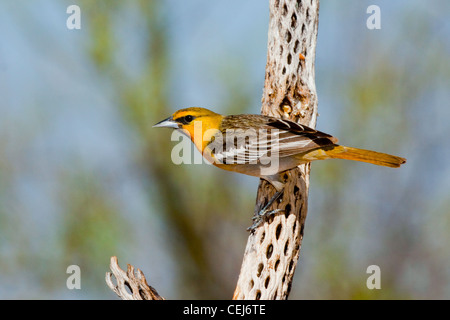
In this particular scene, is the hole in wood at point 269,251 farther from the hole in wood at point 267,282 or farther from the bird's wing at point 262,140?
the bird's wing at point 262,140

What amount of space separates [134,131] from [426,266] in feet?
13.9

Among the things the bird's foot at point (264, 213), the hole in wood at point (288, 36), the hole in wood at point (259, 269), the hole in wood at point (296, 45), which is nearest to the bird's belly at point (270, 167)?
the bird's foot at point (264, 213)

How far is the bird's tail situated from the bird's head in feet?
3.98

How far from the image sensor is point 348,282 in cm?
689

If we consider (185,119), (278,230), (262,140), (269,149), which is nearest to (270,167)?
(269,149)

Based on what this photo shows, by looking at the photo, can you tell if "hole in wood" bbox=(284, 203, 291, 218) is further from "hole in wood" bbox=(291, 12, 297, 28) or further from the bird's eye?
"hole in wood" bbox=(291, 12, 297, 28)

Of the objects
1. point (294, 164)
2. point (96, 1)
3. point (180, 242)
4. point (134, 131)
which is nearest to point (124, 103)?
point (134, 131)

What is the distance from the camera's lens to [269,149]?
4.73 metres

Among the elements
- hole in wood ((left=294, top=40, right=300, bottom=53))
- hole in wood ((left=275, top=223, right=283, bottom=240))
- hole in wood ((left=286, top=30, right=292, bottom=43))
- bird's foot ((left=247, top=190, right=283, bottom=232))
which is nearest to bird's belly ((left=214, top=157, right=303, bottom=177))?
bird's foot ((left=247, top=190, right=283, bottom=232))

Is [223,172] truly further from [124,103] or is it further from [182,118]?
[182,118]

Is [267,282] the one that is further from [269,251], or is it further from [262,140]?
[262,140]

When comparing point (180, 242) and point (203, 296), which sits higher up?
point (180, 242)

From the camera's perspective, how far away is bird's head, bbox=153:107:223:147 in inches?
206

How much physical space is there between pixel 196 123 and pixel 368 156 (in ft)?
5.64
